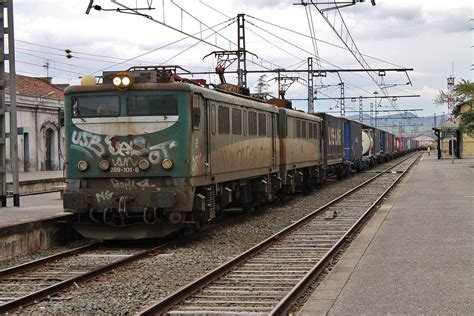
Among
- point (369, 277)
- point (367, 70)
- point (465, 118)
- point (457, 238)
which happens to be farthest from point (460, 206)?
point (465, 118)

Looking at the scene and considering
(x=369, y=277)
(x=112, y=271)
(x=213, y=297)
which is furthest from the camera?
(x=112, y=271)

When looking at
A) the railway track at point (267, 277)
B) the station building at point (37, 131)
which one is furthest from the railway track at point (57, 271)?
the station building at point (37, 131)

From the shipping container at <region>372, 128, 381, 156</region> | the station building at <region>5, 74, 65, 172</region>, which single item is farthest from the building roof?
the shipping container at <region>372, 128, 381, 156</region>

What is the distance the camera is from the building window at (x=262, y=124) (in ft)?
58.4

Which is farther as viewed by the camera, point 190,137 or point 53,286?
point 190,137

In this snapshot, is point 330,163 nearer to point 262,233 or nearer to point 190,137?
point 262,233

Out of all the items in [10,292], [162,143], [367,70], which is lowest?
[10,292]

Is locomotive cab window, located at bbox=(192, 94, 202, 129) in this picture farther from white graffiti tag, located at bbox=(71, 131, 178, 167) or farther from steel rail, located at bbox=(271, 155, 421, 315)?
steel rail, located at bbox=(271, 155, 421, 315)

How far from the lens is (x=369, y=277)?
8938mm

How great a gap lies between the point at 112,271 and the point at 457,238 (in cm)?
622

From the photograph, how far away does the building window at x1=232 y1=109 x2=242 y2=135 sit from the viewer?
50.2 ft

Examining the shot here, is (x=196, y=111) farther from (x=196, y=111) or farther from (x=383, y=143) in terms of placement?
(x=383, y=143)

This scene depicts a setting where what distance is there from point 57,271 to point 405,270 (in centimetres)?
501

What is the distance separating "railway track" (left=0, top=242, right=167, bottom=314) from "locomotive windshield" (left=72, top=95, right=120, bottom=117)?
241 centimetres
